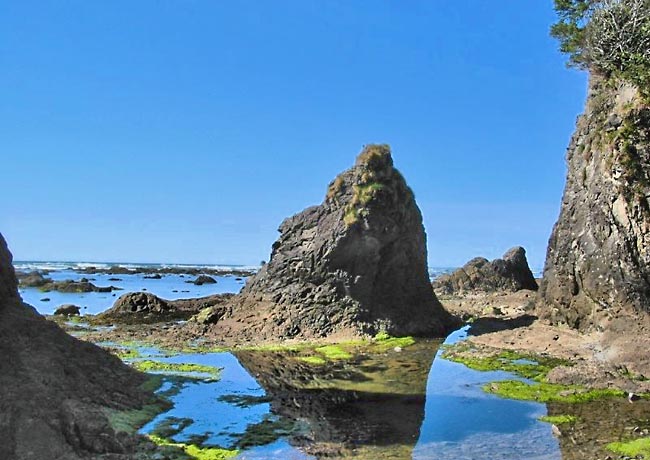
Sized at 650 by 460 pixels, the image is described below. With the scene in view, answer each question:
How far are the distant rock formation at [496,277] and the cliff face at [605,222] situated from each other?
88.7 ft

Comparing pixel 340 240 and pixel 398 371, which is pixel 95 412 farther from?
pixel 340 240

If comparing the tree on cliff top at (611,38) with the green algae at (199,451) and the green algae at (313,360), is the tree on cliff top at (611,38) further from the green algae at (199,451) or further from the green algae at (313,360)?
the green algae at (199,451)

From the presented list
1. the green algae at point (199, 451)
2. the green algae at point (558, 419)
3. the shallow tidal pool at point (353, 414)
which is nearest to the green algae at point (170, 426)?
the shallow tidal pool at point (353, 414)

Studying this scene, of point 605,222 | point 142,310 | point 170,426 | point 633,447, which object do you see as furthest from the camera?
point 142,310

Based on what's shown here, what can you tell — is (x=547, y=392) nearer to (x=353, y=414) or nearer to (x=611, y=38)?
(x=353, y=414)

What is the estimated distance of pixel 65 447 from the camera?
10.2m

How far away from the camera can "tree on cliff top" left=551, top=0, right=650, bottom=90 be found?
24.4 meters

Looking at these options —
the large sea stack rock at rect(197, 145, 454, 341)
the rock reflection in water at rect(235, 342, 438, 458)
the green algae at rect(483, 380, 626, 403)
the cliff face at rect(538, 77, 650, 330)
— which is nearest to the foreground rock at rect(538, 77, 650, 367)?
the cliff face at rect(538, 77, 650, 330)

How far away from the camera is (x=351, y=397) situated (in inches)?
645

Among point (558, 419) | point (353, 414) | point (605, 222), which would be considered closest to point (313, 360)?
point (353, 414)

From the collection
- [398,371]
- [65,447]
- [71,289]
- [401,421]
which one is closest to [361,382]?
[398,371]

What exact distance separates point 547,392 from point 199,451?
33.0 feet

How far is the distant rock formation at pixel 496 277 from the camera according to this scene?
54.4 meters

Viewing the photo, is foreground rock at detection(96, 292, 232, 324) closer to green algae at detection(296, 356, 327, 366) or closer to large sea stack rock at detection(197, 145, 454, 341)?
large sea stack rock at detection(197, 145, 454, 341)
